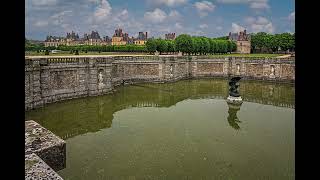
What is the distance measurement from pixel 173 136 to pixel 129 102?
10.0 meters

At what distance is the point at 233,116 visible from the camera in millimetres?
19641

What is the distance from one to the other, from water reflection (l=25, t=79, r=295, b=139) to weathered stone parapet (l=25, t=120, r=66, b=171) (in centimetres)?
443

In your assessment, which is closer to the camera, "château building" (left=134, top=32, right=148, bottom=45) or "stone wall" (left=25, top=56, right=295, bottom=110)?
"stone wall" (left=25, top=56, right=295, bottom=110)

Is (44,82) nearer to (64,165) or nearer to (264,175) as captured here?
(64,165)

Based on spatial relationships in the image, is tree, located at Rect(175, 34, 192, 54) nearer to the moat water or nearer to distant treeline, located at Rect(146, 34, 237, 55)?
distant treeline, located at Rect(146, 34, 237, 55)

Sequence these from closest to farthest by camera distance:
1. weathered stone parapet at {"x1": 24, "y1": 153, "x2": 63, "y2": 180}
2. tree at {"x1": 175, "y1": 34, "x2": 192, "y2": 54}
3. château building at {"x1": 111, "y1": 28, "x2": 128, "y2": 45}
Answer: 1. weathered stone parapet at {"x1": 24, "y1": 153, "x2": 63, "y2": 180}
2. tree at {"x1": 175, "y1": 34, "x2": 192, "y2": 54}
3. château building at {"x1": 111, "y1": 28, "x2": 128, "y2": 45}

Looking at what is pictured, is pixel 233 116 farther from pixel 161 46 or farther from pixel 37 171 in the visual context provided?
pixel 161 46

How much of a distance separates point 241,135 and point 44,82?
→ 609 inches

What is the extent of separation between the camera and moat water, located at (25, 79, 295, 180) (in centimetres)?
1091

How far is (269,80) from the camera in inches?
1560

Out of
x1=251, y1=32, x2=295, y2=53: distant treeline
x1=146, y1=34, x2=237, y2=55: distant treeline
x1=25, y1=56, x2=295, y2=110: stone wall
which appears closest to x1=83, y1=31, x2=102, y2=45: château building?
x1=251, y1=32, x2=295, y2=53: distant treeline

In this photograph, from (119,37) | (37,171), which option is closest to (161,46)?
(37,171)
